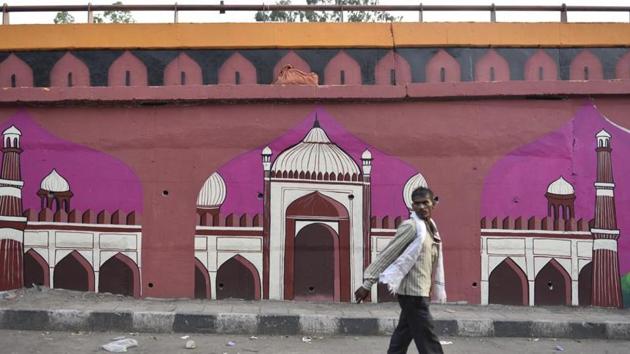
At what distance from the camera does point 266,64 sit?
6496mm

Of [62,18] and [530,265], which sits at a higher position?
[62,18]

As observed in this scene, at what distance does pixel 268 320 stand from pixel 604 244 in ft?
12.8

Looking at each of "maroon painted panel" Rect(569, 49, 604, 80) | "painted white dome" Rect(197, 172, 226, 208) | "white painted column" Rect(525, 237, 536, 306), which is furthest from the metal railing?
"white painted column" Rect(525, 237, 536, 306)

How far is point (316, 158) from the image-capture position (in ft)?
21.2

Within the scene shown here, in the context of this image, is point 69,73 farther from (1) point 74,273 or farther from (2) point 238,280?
(2) point 238,280

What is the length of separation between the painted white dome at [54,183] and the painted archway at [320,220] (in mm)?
2525

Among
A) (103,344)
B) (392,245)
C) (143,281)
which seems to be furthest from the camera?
(143,281)

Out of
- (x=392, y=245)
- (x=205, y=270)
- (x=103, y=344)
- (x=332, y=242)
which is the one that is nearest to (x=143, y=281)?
(x=205, y=270)

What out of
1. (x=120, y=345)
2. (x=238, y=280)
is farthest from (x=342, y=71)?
(x=120, y=345)

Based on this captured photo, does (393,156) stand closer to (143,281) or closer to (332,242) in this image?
(332,242)

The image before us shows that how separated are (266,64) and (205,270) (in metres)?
2.42

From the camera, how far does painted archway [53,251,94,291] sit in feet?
21.0

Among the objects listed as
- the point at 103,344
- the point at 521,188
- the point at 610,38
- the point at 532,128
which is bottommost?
the point at 103,344

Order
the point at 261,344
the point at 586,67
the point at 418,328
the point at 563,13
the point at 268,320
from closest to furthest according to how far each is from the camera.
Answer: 1. the point at 418,328
2. the point at 261,344
3. the point at 268,320
4. the point at 586,67
5. the point at 563,13
